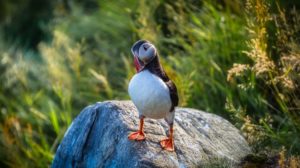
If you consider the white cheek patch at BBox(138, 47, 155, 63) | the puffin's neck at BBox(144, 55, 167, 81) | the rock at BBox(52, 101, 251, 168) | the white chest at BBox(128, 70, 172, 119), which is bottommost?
the rock at BBox(52, 101, 251, 168)

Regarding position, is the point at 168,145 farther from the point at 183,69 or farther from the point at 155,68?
the point at 183,69

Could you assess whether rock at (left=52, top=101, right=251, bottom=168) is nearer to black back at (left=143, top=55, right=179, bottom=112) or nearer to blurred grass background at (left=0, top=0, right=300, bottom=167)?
blurred grass background at (left=0, top=0, right=300, bottom=167)

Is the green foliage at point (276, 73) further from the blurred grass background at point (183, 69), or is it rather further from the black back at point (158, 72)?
the black back at point (158, 72)

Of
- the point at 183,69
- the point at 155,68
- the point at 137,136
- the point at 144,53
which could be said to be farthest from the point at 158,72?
the point at 183,69

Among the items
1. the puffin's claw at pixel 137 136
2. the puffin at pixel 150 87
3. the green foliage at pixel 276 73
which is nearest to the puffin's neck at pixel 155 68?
the puffin at pixel 150 87

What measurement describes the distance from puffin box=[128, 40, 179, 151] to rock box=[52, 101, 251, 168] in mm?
236

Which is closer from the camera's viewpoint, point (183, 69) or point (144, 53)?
point (144, 53)

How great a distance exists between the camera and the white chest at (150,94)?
3.86 metres

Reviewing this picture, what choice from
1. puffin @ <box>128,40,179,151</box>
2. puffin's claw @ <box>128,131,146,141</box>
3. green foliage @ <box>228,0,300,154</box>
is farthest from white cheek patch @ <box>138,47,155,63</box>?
green foliage @ <box>228,0,300,154</box>

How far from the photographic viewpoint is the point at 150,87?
12.6 ft

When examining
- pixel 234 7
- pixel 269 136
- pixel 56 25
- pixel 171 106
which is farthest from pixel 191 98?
pixel 56 25

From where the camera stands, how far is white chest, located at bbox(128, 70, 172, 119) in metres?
3.86

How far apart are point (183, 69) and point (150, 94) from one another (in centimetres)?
237

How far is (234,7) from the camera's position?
6.14 m
